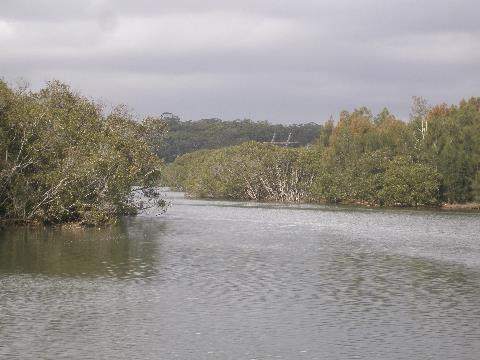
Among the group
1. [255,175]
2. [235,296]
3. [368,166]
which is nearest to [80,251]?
[235,296]

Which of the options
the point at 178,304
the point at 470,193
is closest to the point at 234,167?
the point at 470,193

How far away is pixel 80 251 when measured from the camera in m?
39.9

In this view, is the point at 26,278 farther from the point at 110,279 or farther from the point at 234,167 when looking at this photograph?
the point at 234,167

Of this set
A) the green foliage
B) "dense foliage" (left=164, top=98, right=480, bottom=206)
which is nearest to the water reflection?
"dense foliage" (left=164, top=98, right=480, bottom=206)

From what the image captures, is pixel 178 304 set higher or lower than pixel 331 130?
lower

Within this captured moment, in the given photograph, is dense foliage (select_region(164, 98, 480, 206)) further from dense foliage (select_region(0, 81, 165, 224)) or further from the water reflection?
the water reflection

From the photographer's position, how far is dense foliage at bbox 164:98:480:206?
9956 centimetres

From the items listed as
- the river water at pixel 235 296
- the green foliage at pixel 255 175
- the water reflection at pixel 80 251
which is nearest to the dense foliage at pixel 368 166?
the green foliage at pixel 255 175

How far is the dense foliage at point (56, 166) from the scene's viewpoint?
2025 inches

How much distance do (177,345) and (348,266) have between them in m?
17.9

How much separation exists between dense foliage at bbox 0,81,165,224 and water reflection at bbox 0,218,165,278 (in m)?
1.74

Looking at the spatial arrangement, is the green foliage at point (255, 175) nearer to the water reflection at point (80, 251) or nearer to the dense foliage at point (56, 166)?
the dense foliage at point (56, 166)

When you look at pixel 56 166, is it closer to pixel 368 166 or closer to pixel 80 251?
pixel 80 251

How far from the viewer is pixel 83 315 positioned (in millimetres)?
23172
